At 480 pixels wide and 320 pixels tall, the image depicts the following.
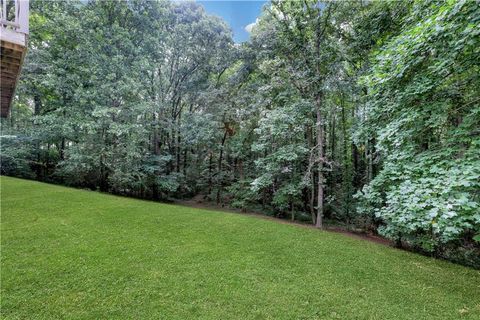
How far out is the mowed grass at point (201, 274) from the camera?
2.73 m

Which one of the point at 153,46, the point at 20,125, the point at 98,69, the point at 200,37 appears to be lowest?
the point at 20,125

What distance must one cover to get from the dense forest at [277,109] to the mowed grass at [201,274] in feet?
2.99

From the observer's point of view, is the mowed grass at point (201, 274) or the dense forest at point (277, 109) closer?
the mowed grass at point (201, 274)

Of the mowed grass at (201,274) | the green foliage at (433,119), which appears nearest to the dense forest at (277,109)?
the green foliage at (433,119)

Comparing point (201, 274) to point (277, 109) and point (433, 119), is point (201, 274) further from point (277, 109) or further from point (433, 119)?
point (277, 109)

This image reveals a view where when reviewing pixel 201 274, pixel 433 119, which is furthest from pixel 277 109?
pixel 201 274

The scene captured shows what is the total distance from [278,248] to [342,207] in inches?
192

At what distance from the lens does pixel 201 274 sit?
3512mm

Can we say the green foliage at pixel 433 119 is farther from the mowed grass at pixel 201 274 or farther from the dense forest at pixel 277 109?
the mowed grass at pixel 201 274

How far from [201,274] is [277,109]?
5.68 m

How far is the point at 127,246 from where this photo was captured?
14.0 feet

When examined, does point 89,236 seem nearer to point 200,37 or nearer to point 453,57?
point 453,57

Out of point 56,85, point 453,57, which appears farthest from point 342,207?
point 56,85

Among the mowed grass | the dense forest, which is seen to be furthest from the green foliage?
the mowed grass
